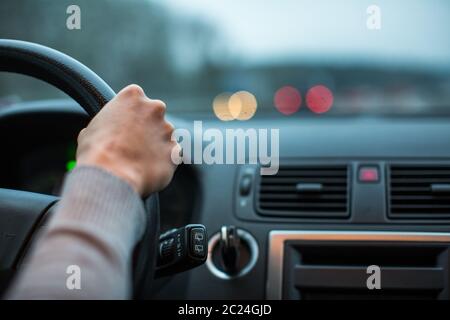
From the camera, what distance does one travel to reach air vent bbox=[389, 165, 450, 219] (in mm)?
2232

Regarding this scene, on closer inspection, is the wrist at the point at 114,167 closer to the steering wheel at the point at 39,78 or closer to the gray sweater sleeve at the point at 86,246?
the gray sweater sleeve at the point at 86,246

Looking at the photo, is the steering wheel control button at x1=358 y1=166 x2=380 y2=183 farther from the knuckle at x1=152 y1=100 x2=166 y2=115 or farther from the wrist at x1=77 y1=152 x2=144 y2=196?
the wrist at x1=77 y1=152 x2=144 y2=196

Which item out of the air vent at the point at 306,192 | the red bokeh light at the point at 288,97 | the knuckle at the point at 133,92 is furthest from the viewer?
the red bokeh light at the point at 288,97

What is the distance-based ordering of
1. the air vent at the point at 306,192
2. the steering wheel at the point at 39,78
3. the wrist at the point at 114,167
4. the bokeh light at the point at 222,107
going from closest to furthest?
the wrist at the point at 114,167, the steering wheel at the point at 39,78, the air vent at the point at 306,192, the bokeh light at the point at 222,107

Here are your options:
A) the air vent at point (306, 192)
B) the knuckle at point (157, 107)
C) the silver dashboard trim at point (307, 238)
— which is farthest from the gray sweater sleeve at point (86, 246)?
the air vent at point (306, 192)

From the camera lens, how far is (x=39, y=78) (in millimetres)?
1631

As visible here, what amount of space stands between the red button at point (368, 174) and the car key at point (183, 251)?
3.02ft

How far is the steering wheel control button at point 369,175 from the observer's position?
234 cm

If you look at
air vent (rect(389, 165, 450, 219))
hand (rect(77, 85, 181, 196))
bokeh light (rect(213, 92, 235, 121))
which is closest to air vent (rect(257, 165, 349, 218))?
air vent (rect(389, 165, 450, 219))

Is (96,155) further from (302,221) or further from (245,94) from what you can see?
(245,94)

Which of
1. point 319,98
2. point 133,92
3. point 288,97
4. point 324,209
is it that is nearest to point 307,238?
point 324,209

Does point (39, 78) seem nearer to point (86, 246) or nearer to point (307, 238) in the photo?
point (86, 246)

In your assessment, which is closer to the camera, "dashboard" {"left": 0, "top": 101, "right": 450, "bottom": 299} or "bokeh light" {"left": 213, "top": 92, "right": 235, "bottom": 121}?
"dashboard" {"left": 0, "top": 101, "right": 450, "bottom": 299}
